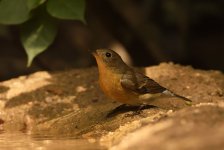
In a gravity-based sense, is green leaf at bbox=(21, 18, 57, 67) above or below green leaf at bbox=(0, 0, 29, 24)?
below

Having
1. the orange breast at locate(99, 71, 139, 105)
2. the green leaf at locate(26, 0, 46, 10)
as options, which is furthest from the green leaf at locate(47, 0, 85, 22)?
the orange breast at locate(99, 71, 139, 105)

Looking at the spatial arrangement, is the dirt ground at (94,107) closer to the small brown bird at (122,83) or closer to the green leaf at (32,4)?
the small brown bird at (122,83)

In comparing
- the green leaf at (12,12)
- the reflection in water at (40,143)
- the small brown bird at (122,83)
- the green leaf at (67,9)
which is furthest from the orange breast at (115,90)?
the green leaf at (12,12)

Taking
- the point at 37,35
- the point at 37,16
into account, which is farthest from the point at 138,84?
the point at 37,16

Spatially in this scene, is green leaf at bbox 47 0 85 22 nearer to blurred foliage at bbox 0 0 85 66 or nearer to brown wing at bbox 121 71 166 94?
blurred foliage at bbox 0 0 85 66

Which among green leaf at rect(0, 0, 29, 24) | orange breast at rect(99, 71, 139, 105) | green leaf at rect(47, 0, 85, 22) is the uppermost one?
green leaf at rect(47, 0, 85, 22)
